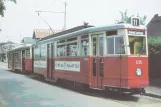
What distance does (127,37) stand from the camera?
44.9 ft

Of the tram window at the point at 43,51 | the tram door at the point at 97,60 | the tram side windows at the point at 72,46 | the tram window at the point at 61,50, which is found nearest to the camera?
the tram door at the point at 97,60

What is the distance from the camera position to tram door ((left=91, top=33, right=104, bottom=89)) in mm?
14641

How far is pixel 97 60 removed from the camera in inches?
587

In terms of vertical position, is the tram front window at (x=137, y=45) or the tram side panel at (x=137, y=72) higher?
the tram front window at (x=137, y=45)

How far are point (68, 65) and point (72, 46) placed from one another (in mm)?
1161

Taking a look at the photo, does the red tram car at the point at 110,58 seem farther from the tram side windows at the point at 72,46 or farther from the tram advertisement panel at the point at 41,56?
the tram advertisement panel at the point at 41,56

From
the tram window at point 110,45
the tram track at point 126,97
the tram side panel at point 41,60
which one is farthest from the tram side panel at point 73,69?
the tram side panel at point 41,60

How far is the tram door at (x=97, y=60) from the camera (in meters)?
14.6

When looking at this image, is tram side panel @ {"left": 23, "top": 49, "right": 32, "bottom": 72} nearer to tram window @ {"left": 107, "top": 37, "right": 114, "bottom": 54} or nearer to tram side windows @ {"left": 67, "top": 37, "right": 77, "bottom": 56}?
tram side windows @ {"left": 67, "top": 37, "right": 77, "bottom": 56}

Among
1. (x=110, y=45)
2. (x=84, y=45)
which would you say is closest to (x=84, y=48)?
(x=84, y=45)

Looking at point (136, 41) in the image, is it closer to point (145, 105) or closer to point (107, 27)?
point (107, 27)

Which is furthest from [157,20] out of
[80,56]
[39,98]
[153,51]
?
[39,98]

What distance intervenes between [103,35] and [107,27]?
0.43 metres

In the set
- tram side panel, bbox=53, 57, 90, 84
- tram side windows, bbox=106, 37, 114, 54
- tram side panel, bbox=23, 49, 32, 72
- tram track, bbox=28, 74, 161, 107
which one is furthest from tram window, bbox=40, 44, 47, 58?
tram side windows, bbox=106, 37, 114, 54
